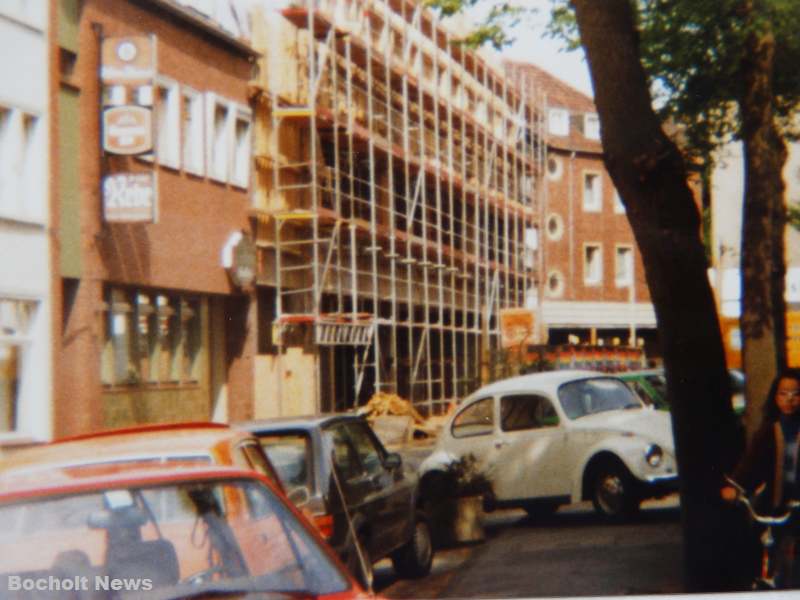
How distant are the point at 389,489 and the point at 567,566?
56.8 inches

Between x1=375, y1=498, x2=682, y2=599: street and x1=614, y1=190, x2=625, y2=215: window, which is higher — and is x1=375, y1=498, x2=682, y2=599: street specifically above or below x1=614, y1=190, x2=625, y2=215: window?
below

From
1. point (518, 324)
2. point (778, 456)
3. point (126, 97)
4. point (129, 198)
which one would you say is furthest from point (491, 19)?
point (778, 456)

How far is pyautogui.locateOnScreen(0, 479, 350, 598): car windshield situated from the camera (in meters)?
3.92

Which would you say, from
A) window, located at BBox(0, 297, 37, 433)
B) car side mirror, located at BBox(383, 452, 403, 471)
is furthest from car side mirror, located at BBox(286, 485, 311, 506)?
car side mirror, located at BBox(383, 452, 403, 471)

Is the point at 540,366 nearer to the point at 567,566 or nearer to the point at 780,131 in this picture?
the point at 567,566

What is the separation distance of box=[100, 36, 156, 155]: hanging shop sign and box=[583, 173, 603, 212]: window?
2.02 metres

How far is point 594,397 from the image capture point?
26.0 ft

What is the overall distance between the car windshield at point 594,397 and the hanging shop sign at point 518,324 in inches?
11.9

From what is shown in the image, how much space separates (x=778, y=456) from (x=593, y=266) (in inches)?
54.0

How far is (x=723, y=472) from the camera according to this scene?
258 inches

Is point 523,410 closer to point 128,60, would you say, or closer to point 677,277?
point 677,277

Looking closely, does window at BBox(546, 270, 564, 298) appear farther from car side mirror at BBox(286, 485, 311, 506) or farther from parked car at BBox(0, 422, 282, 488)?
parked car at BBox(0, 422, 282, 488)

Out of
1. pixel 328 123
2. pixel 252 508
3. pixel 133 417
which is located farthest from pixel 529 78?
pixel 252 508

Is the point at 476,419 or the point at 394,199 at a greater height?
the point at 394,199
